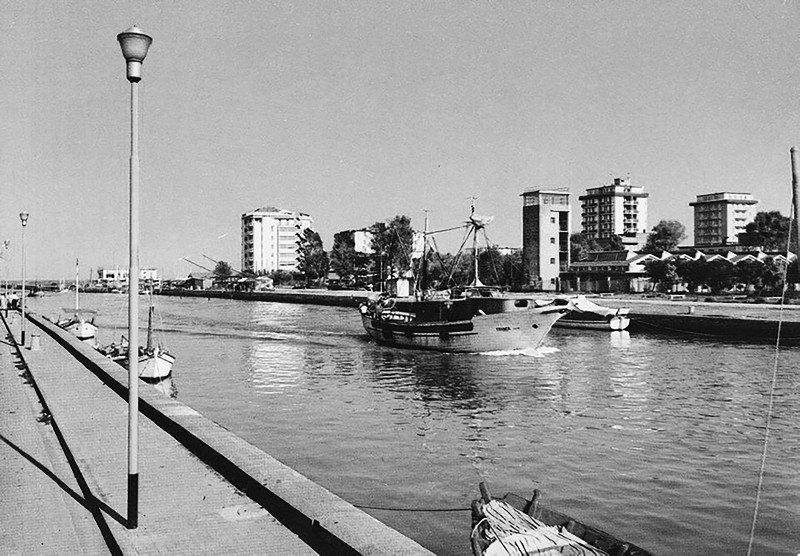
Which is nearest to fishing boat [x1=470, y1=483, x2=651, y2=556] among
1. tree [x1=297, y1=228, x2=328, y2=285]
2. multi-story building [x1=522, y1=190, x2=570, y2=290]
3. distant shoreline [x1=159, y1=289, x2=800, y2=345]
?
distant shoreline [x1=159, y1=289, x2=800, y2=345]

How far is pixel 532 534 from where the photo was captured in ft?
23.4

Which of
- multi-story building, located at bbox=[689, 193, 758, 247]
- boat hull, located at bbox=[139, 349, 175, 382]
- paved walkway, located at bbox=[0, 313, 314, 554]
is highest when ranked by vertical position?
multi-story building, located at bbox=[689, 193, 758, 247]

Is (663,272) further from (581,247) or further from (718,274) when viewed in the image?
(581,247)

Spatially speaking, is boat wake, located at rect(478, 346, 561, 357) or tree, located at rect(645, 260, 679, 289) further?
tree, located at rect(645, 260, 679, 289)

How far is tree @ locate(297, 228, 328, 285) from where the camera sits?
15925 centimetres

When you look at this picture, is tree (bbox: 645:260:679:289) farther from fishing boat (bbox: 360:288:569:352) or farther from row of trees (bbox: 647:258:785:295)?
fishing boat (bbox: 360:288:569:352)

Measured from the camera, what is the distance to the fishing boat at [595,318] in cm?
5406

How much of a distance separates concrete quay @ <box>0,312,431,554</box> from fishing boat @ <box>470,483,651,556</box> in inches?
→ 27.7

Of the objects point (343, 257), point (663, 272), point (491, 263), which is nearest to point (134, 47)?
point (491, 263)

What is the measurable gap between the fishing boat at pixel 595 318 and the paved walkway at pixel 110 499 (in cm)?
4137

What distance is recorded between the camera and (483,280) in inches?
4429

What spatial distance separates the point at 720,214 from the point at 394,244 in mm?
101042

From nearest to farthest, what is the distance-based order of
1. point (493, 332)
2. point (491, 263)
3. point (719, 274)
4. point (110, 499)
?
point (110, 499), point (493, 332), point (491, 263), point (719, 274)

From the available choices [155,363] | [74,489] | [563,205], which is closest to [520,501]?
[74,489]
